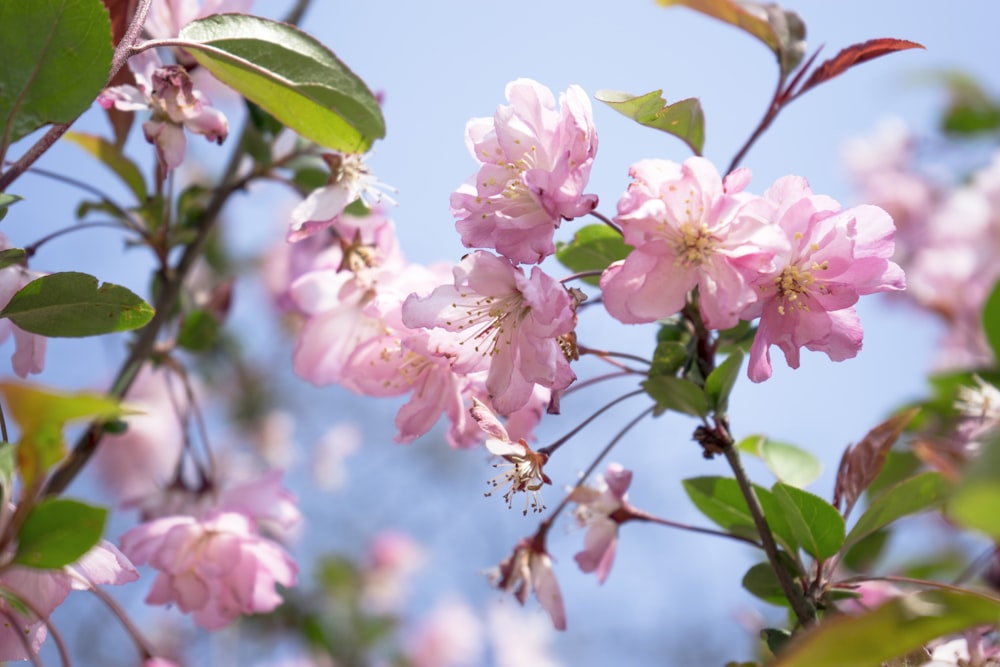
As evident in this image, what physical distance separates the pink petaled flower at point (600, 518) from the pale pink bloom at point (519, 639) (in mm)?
1805

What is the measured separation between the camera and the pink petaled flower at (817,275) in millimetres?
744

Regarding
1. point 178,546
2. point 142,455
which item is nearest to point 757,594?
point 178,546

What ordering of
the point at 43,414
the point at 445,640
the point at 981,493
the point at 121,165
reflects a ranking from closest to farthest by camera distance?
the point at 981,493 < the point at 43,414 < the point at 121,165 < the point at 445,640

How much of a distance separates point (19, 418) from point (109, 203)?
0.69m

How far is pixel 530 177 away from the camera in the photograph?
71cm

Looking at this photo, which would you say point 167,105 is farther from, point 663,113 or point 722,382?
point 722,382

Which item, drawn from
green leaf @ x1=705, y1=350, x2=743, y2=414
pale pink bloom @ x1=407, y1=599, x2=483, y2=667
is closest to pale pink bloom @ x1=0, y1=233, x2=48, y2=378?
green leaf @ x1=705, y1=350, x2=743, y2=414

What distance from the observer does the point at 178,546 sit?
101 cm

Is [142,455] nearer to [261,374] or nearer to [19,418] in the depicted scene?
[261,374]

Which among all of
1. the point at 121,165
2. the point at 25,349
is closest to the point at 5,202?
the point at 25,349

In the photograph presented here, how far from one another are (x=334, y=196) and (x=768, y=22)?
480 millimetres

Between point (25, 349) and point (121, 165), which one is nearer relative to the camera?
point (25, 349)

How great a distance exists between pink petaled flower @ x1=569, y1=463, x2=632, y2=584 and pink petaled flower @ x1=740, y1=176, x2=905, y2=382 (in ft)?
0.87

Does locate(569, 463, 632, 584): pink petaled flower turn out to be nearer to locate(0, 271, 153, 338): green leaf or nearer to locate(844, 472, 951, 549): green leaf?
locate(844, 472, 951, 549): green leaf
